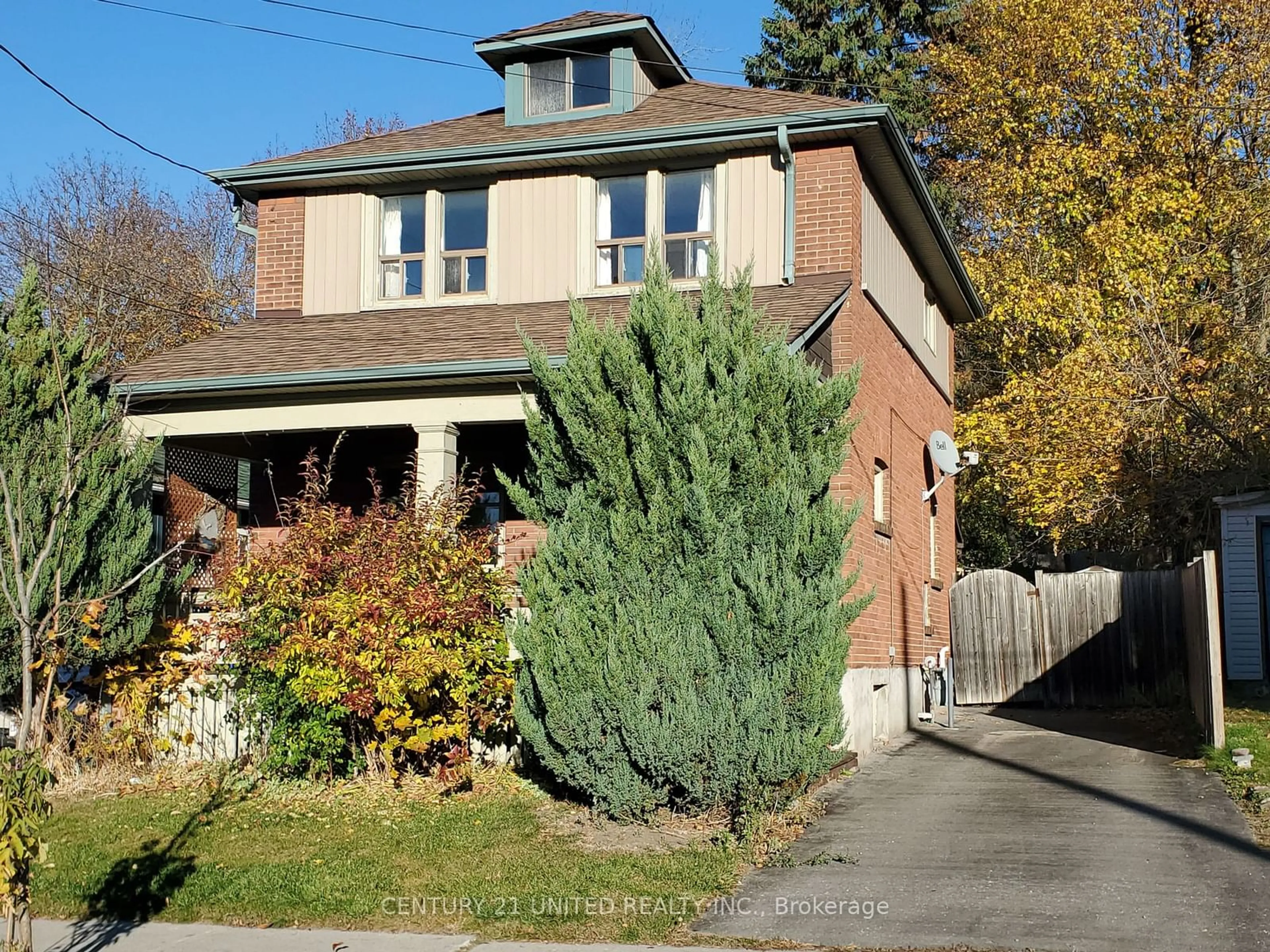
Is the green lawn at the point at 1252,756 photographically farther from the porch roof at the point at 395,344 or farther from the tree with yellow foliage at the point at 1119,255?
the tree with yellow foliage at the point at 1119,255

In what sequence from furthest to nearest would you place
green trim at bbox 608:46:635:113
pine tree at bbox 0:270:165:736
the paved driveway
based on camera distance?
green trim at bbox 608:46:635:113 < pine tree at bbox 0:270:165:736 < the paved driveway

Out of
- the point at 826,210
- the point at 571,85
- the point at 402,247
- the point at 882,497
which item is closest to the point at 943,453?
the point at 882,497

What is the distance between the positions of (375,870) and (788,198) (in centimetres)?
818

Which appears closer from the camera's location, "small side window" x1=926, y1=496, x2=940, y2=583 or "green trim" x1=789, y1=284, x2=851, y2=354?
"green trim" x1=789, y1=284, x2=851, y2=354

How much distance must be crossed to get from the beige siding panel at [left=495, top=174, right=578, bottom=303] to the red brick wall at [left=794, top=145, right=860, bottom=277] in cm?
256

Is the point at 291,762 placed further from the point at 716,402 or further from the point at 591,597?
the point at 716,402

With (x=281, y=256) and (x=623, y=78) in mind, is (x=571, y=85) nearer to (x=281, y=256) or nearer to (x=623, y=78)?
(x=623, y=78)

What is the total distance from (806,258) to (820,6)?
1922 centimetres

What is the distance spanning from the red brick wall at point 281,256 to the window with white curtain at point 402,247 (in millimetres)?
967

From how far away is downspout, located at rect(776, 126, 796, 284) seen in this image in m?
13.2

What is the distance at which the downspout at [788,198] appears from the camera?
43.4 ft

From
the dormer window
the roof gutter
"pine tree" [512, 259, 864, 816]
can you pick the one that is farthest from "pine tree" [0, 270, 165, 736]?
the roof gutter

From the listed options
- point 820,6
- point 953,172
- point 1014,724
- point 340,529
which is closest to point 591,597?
point 340,529

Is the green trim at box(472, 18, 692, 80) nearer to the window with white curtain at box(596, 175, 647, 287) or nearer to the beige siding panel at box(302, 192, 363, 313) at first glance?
the window with white curtain at box(596, 175, 647, 287)
